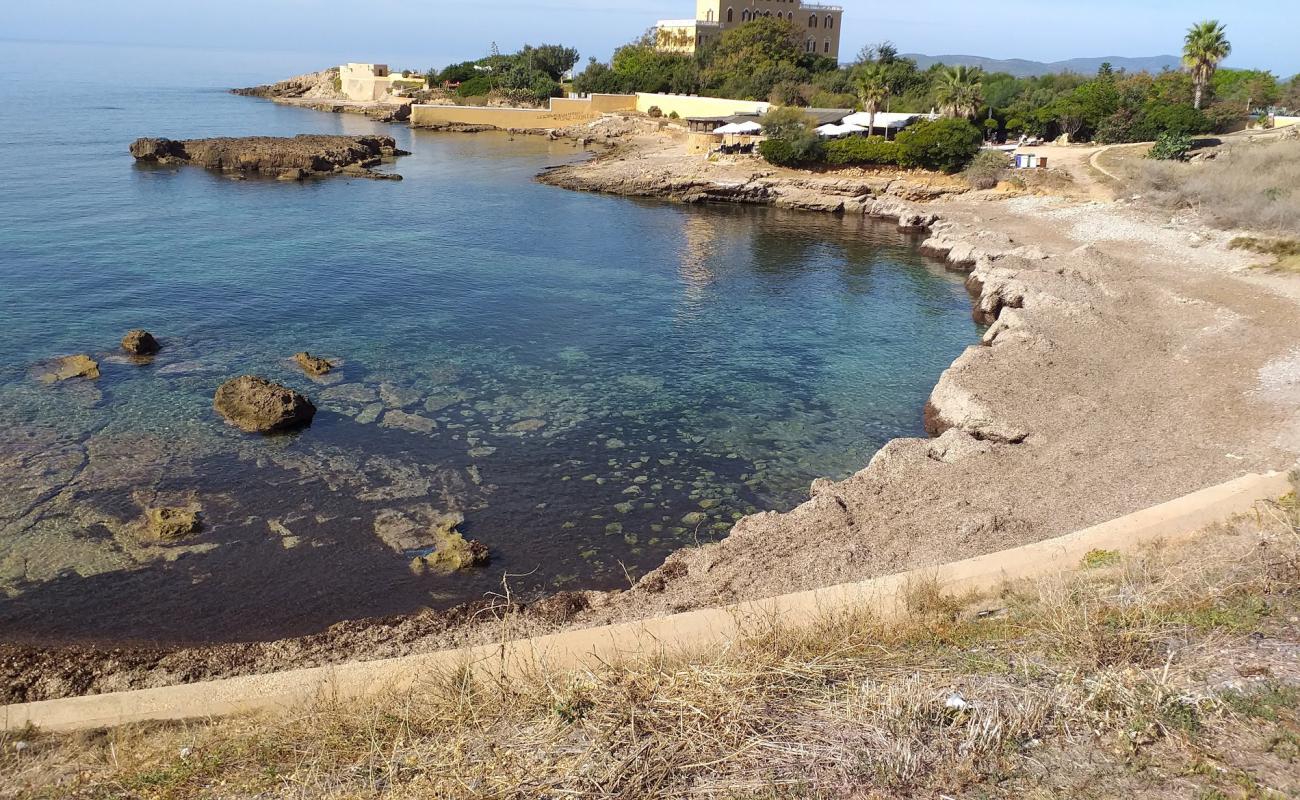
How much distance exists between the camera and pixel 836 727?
22.4 feet

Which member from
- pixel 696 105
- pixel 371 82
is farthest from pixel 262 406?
pixel 371 82

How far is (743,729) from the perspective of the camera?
678cm

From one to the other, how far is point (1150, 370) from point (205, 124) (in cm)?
8036

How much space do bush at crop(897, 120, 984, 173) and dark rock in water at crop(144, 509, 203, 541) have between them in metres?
42.1

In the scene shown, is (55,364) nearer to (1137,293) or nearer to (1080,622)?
(1080,622)

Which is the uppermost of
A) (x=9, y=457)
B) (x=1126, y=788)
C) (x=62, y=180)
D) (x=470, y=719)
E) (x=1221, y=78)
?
(x=1221, y=78)

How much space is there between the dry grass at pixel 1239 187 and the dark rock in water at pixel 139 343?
34833 millimetres

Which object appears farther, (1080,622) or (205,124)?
(205,124)

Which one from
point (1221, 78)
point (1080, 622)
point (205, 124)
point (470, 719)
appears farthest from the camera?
point (205, 124)

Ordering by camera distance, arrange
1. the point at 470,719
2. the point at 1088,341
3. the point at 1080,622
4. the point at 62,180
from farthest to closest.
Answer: the point at 62,180, the point at 1088,341, the point at 1080,622, the point at 470,719

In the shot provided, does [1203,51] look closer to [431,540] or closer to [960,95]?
[960,95]

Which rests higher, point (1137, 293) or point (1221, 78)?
point (1221, 78)

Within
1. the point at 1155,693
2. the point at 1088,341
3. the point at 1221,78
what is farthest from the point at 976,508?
the point at 1221,78

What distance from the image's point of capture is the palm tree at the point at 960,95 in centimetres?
5206
